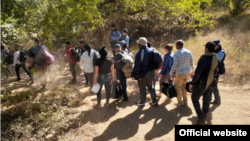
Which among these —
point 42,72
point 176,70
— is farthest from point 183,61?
point 42,72

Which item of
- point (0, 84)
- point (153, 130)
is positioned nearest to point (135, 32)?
point (0, 84)

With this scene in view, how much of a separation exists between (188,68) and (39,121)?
3.86 metres

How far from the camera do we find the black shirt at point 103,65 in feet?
16.0

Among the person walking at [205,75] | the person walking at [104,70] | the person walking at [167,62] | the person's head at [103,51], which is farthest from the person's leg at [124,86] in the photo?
the person walking at [205,75]

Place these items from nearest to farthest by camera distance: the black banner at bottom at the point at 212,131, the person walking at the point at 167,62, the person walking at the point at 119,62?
the black banner at bottom at the point at 212,131 < the person walking at the point at 119,62 < the person walking at the point at 167,62

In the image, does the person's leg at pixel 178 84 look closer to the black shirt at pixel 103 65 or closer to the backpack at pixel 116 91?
the backpack at pixel 116 91

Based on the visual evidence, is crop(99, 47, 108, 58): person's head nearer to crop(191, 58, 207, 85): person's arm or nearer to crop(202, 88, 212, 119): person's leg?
crop(191, 58, 207, 85): person's arm

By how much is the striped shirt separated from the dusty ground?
44.4 inches

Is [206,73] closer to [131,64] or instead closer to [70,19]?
[131,64]

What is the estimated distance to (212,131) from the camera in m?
3.96

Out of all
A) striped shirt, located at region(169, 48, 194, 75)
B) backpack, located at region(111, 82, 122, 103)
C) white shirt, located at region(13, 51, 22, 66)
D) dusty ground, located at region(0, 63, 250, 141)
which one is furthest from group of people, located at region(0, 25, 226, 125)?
white shirt, located at region(13, 51, 22, 66)

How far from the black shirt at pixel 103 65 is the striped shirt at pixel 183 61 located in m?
1.66

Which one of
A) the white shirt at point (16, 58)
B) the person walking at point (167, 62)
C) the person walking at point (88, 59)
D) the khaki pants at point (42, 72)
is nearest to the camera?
the person walking at point (167, 62)

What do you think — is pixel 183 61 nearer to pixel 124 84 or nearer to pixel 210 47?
pixel 210 47
